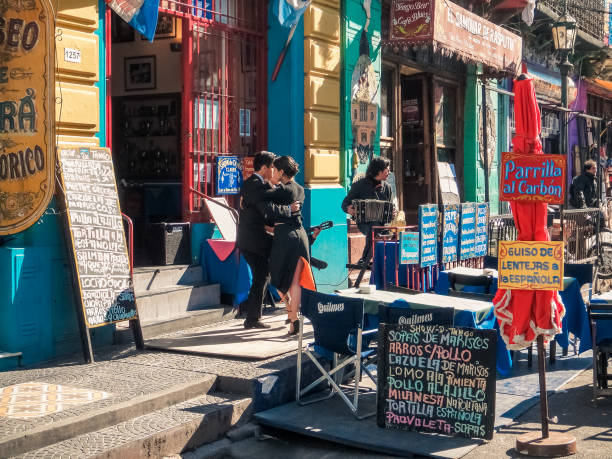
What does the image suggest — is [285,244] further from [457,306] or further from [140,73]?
[140,73]

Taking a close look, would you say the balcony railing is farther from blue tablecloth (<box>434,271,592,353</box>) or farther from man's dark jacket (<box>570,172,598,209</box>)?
blue tablecloth (<box>434,271,592,353</box>)

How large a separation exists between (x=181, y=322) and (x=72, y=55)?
9.65 ft

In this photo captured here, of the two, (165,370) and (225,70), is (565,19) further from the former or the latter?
(165,370)

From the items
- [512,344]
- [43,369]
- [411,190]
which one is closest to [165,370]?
[43,369]

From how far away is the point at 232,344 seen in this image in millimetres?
8086

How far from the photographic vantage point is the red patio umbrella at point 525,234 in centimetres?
625

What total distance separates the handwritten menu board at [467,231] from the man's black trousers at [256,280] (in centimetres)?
299

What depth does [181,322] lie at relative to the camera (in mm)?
8828

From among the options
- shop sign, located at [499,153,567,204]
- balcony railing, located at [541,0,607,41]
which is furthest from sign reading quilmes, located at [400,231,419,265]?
balcony railing, located at [541,0,607,41]

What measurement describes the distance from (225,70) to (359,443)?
6.06 meters

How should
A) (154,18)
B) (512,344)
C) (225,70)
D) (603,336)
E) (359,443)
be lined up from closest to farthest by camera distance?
(359,443)
(512,344)
(603,336)
(154,18)
(225,70)

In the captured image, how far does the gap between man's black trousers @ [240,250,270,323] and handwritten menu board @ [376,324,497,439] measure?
2.76m

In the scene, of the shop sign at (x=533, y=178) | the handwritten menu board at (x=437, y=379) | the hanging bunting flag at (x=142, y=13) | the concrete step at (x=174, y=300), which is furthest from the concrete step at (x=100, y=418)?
the hanging bunting flag at (x=142, y=13)

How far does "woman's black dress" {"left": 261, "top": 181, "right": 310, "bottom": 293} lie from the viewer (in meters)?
8.27
